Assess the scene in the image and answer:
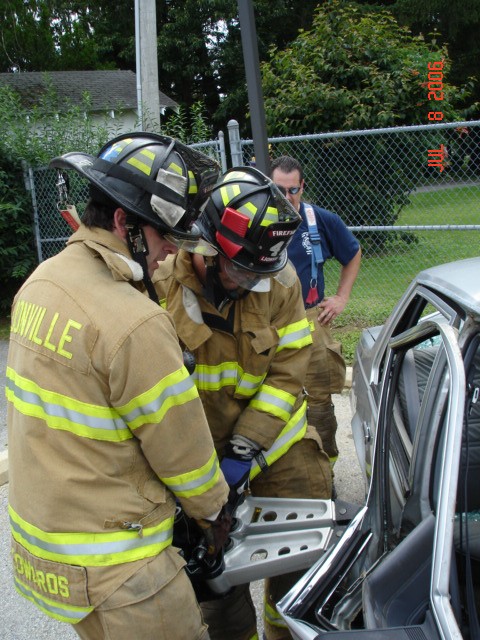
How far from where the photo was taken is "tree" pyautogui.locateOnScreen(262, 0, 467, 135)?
8555mm

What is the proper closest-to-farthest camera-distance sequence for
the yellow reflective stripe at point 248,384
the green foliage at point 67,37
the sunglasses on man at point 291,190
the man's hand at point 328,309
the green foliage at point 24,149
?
1. the yellow reflective stripe at point 248,384
2. the sunglasses on man at point 291,190
3. the man's hand at point 328,309
4. the green foliage at point 24,149
5. the green foliage at point 67,37

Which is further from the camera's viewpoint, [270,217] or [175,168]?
[270,217]

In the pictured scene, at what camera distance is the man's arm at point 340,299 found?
3738 millimetres

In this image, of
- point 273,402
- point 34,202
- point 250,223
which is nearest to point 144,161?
point 250,223

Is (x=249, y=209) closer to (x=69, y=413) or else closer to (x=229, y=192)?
(x=229, y=192)

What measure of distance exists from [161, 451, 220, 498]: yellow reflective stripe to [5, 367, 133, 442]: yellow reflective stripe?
0.22m

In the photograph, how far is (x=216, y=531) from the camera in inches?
79.4

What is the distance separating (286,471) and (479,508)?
779 mm

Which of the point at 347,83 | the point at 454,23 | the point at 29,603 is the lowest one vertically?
the point at 29,603

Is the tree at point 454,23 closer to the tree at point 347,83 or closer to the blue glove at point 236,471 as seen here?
the tree at point 347,83

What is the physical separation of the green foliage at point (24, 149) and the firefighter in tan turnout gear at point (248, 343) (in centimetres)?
629

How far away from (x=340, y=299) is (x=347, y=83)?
6232 millimetres

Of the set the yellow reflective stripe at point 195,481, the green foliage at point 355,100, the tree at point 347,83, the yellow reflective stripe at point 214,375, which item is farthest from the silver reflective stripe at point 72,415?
the tree at point 347,83
